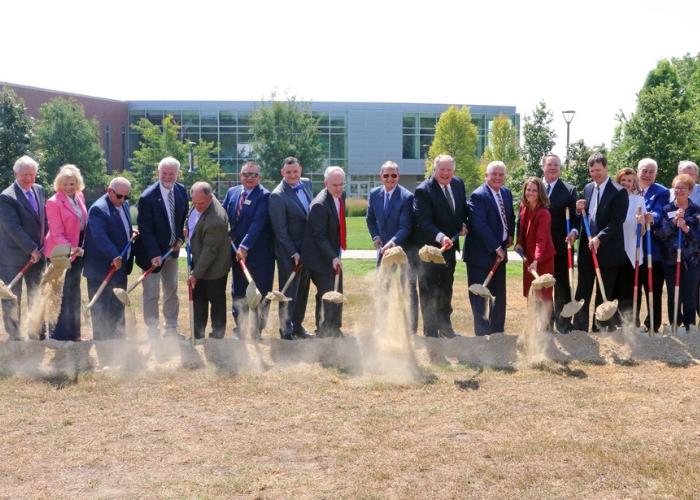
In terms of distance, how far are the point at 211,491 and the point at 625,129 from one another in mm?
19101

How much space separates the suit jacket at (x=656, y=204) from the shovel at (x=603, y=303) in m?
0.75

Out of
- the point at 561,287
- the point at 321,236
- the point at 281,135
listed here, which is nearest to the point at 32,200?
the point at 321,236

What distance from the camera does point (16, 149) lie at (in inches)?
1326

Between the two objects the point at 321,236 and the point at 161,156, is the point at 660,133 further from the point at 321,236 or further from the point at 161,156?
the point at 161,156

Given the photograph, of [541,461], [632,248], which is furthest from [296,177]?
[541,461]

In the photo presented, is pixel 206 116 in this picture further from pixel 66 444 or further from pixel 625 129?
pixel 66 444

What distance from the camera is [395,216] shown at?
8.52m

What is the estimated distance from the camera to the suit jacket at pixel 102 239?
323 inches

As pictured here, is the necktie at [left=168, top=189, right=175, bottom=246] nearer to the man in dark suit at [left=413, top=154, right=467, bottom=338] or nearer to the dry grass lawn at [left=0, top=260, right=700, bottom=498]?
the dry grass lawn at [left=0, top=260, right=700, bottom=498]

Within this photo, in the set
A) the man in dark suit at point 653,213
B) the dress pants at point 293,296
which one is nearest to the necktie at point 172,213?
the dress pants at point 293,296

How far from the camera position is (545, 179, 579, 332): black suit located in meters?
8.57

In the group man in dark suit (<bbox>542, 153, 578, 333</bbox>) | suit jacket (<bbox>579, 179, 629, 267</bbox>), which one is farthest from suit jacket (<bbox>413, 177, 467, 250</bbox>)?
suit jacket (<bbox>579, 179, 629, 267</bbox>)

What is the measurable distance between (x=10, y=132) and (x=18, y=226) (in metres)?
27.7

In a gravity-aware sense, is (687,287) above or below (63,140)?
below
